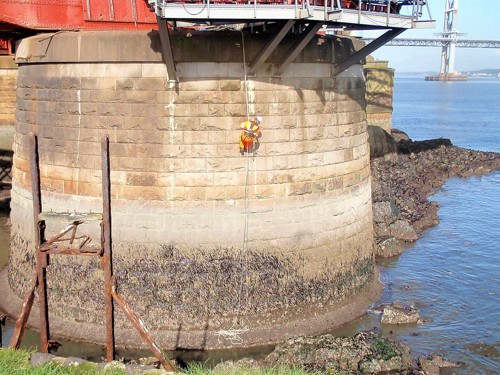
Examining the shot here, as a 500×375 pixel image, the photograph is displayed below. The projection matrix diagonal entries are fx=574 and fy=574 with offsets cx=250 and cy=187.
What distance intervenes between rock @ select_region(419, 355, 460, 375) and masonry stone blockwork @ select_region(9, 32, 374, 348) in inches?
94.2

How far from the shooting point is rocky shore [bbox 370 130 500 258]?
22078 millimetres

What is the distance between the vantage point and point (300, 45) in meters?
12.0

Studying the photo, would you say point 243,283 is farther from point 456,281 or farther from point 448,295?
point 456,281

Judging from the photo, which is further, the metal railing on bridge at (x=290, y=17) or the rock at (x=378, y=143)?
the rock at (x=378, y=143)

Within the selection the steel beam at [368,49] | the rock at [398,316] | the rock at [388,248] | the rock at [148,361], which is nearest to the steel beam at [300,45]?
the steel beam at [368,49]

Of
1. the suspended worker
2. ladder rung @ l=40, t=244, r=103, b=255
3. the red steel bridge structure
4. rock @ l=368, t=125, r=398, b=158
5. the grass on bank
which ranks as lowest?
the grass on bank

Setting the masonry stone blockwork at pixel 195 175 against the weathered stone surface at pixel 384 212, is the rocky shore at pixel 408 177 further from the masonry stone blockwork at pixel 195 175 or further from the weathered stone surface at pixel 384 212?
the masonry stone blockwork at pixel 195 175

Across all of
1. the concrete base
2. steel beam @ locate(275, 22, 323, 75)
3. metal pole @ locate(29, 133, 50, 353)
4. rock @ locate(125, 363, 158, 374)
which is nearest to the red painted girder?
steel beam @ locate(275, 22, 323, 75)

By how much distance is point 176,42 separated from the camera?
12305 mm

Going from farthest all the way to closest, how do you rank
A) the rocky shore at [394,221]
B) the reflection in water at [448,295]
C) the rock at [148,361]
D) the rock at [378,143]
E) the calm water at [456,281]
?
1. the rock at [378,143]
2. the calm water at [456,281]
3. the reflection in water at [448,295]
4. the rocky shore at [394,221]
5. the rock at [148,361]

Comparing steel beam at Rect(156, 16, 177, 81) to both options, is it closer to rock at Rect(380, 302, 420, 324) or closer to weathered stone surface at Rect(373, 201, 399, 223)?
rock at Rect(380, 302, 420, 324)

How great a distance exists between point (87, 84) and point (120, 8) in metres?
3.23

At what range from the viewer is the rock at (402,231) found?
→ 22.0m

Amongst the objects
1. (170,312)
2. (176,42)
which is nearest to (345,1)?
(176,42)
